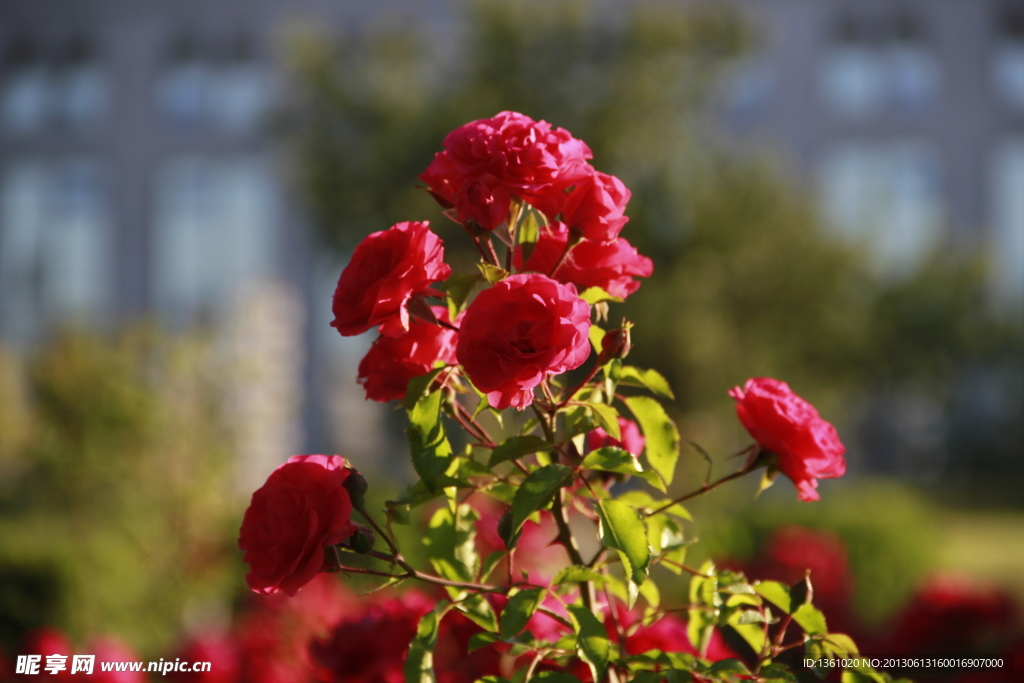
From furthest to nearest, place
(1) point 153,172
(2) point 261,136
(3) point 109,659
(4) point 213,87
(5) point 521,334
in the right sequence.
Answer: (1) point 153,172, (4) point 213,87, (2) point 261,136, (3) point 109,659, (5) point 521,334

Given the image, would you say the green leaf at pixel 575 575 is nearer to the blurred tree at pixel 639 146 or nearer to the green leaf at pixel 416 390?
the green leaf at pixel 416 390

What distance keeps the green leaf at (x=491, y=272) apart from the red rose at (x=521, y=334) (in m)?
Result: 0.07

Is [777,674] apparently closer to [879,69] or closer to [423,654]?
[423,654]

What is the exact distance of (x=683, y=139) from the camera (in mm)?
12094

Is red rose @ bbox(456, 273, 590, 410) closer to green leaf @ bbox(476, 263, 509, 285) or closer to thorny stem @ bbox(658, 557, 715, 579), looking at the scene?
green leaf @ bbox(476, 263, 509, 285)

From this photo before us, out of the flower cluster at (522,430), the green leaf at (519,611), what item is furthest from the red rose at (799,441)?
the green leaf at (519,611)

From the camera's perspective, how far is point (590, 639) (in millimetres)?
1017

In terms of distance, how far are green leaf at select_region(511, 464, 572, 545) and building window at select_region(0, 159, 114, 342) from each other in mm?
25068

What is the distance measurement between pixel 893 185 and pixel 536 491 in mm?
23931

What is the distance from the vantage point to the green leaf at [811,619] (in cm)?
113

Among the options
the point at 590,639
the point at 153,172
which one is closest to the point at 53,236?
the point at 153,172

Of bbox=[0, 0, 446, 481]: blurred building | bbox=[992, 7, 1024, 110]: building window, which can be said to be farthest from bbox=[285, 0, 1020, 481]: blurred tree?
bbox=[992, 7, 1024, 110]: building window

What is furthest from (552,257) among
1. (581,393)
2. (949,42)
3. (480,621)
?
(949,42)

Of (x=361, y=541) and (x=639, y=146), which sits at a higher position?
(x=361, y=541)
